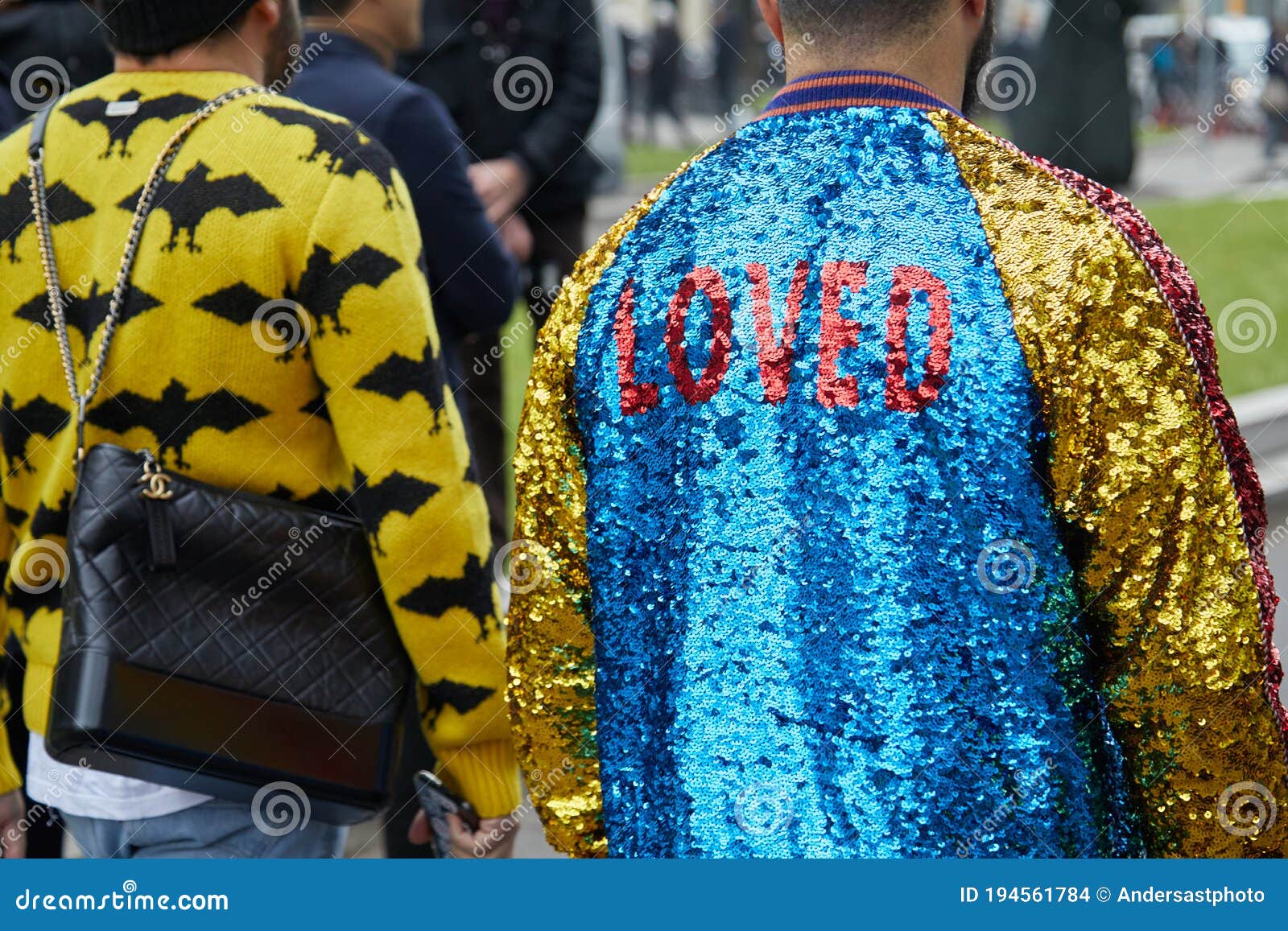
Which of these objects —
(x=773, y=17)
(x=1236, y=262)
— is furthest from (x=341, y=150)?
(x=1236, y=262)

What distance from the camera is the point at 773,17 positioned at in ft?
5.32

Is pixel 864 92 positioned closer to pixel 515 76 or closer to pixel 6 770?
pixel 6 770

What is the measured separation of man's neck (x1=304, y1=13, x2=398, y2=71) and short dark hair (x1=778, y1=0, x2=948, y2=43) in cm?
173

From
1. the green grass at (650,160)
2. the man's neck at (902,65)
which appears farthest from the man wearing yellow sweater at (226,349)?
the green grass at (650,160)

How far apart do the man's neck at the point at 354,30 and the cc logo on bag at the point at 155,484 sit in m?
1.32

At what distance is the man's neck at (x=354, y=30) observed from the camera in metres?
3.08

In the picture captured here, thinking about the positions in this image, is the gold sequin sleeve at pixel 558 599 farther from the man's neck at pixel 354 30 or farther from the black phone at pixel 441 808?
the man's neck at pixel 354 30

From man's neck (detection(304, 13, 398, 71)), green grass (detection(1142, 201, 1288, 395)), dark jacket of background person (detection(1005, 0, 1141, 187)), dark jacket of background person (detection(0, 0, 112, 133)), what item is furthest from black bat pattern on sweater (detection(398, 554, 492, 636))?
dark jacket of background person (detection(1005, 0, 1141, 187))

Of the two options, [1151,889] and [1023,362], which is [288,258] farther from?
[1151,889]

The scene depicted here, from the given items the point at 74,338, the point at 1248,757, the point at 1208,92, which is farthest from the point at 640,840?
the point at 1208,92

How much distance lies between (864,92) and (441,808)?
48.8 inches

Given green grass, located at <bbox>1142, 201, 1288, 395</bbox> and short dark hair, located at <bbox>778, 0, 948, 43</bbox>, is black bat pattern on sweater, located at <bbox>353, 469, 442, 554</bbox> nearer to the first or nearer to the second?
short dark hair, located at <bbox>778, 0, 948, 43</bbox>

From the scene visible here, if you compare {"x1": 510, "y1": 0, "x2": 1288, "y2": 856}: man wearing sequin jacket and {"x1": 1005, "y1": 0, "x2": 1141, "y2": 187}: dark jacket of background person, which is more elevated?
{"x1": 1005, "y1": 0, "x2": 1141, "y2": 187}: dark jacket of background person

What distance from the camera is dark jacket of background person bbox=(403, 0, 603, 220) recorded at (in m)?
4.66
